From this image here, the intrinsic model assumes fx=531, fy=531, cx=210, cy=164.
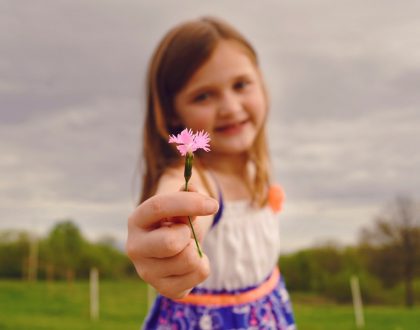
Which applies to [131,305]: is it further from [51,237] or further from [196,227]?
[196,227]

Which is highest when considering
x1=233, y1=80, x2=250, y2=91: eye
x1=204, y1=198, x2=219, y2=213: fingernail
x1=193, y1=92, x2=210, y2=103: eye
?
x1=233, y1=80, x2=250, y2=91: eye

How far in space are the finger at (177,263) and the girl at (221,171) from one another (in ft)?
2.48

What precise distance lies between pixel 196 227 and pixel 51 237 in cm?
1855

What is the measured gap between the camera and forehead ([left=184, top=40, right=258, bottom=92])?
239cm

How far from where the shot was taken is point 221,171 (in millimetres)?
2617

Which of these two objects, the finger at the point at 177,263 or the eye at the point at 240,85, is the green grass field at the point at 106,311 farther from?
the finger at the point at 177,263

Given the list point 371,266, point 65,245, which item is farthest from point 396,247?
point 65,245

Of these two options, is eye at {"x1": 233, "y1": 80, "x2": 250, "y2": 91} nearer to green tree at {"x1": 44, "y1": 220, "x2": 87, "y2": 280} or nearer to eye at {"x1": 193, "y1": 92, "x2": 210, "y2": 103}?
eye at {"x1": 193, "y1": 92, "x2": 210, "y2": 103}

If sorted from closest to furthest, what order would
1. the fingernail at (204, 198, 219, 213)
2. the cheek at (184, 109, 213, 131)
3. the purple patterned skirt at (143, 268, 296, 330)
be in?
the fingernail at (204, 198, 219, 213)
the purple patterned skirt at (143, 268, 296, 330)
the cheek at (184, 109, 213, 131)

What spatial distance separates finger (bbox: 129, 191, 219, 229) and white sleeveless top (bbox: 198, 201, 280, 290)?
1.23 metres

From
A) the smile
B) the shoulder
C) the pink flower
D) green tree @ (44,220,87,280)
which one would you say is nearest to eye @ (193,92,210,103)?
the smile

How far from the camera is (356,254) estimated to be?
18734mm

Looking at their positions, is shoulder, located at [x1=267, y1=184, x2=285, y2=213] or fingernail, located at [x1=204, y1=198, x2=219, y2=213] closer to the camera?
fingernail, located at [x1=204, y1=198, x2=219, y2=213]

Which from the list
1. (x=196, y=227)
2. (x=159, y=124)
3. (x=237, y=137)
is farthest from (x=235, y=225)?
(x=196, y=227)
